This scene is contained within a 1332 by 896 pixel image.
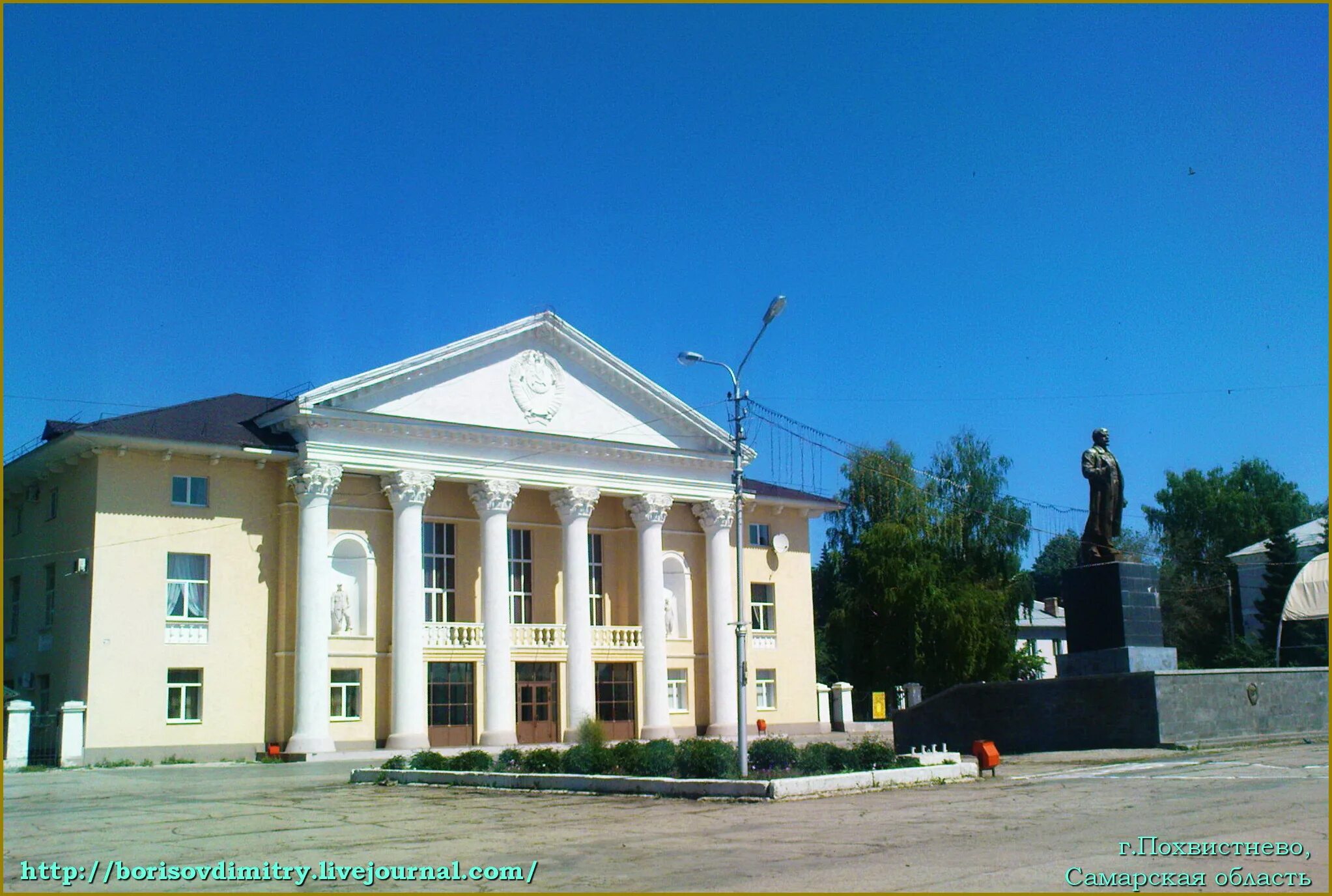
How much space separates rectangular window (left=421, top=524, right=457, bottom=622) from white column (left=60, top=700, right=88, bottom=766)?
411 inches

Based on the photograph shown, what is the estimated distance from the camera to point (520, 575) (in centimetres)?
4184

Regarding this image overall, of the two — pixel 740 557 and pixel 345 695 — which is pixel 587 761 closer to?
pixel 740 557

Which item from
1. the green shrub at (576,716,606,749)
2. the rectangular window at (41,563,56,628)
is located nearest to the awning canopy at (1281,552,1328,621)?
the green shrub at (576,716,606,749)

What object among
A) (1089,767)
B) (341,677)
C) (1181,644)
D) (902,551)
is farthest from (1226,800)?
(1181,644)

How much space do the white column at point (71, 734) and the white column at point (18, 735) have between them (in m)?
0.79

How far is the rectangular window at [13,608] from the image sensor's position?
3784 centimetres

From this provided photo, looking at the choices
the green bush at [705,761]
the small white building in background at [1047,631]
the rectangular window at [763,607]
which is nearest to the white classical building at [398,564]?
the rectangular window at [763,607]

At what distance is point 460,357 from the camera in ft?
127

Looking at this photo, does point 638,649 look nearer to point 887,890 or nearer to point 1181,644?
point 887,890

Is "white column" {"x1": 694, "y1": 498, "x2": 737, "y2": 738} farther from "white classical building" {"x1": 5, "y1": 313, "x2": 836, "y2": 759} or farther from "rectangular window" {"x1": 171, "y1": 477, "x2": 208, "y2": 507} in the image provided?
"rectangular window" {"x1": 171, "y1": 477, "x2": 208, "y2": 507}

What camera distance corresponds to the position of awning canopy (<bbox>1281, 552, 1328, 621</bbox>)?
4503 cm

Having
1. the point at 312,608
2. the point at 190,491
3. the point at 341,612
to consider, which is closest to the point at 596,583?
the point at 341,612

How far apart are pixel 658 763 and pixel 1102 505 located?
40.6ft

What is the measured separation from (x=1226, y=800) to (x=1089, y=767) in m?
6.90
